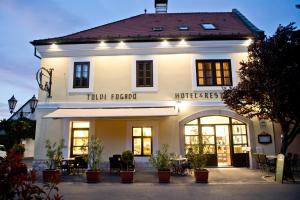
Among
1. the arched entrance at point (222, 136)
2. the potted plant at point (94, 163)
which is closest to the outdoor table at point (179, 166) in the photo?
the arched entrance at point (222, 136)

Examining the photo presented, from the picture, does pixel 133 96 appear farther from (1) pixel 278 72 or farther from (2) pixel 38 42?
(1) pixel 278 72

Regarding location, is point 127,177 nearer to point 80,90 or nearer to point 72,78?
point 80,90

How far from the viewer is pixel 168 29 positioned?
669 inches

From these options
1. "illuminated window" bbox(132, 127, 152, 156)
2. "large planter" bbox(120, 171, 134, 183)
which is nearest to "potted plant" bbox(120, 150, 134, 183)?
"large planter" bbox(120, 171, 134, 183)

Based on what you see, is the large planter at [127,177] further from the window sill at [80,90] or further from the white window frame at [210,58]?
the white window frame at [210,58]

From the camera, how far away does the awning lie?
1312 cm

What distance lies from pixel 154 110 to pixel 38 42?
765cm

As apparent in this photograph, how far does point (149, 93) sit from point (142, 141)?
2.68 meters

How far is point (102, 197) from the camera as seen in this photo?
817 cm

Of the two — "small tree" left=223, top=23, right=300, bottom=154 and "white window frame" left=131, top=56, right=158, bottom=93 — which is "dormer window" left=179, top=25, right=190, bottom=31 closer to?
"white window frame" left=131, top=56, right=158, bottom=93

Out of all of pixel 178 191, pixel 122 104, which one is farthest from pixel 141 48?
pixel 178 191

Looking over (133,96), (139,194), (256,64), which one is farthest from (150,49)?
(139,194)

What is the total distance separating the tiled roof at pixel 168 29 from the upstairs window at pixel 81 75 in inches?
53.1

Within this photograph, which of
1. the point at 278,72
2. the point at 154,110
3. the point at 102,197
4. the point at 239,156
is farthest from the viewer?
the point at 239,156
